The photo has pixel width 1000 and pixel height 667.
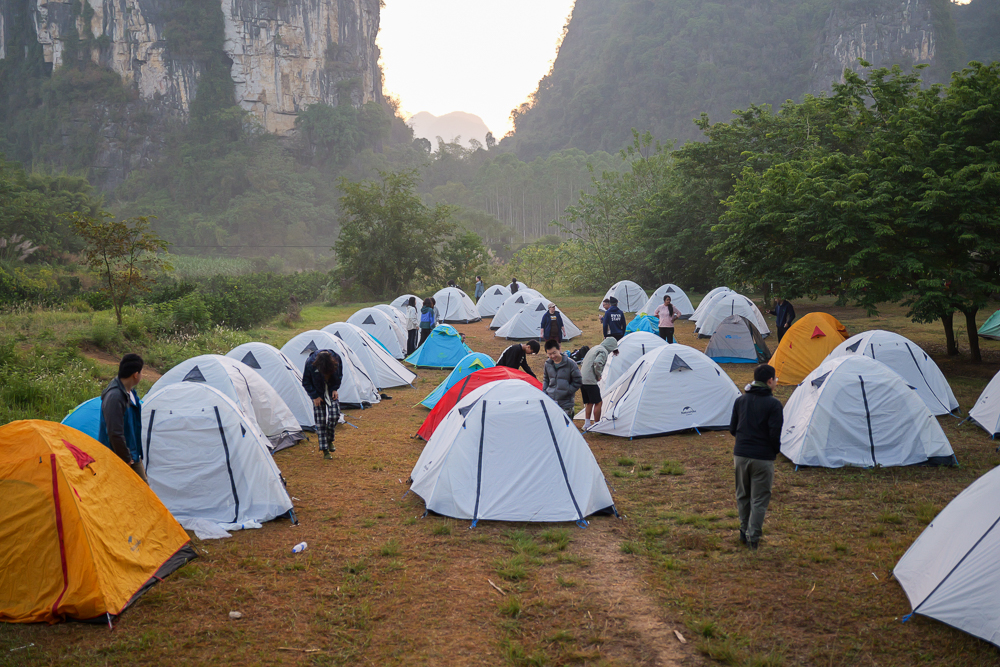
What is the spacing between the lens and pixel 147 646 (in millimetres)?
4758

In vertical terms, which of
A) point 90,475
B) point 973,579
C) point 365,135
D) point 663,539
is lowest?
point 663,539

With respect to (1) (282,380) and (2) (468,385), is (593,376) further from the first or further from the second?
(1) (282,380)

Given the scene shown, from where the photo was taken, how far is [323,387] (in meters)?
9.36

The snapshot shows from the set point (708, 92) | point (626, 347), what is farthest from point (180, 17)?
point (626, 347)

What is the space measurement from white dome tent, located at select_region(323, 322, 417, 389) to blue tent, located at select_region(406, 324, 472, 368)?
189 centimetres

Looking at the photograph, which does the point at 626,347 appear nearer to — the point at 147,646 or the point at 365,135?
the point at 147,646

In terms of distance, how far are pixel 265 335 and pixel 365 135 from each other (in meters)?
70.6

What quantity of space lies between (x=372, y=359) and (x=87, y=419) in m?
7.58

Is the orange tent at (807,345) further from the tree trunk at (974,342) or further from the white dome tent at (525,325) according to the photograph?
the white dome tent at (525,325)

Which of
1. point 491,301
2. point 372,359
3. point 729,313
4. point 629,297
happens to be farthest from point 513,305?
point 372,359

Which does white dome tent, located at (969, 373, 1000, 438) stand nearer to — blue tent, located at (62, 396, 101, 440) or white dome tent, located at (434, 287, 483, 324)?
blue tent, located at (62, 396, 101, 440)

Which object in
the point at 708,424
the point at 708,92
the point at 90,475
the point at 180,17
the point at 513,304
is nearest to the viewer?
the point at 90,475

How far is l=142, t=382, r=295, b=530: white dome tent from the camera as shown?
700 centimetres

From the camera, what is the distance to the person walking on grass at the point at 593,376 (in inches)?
405
